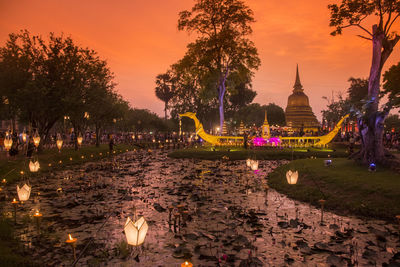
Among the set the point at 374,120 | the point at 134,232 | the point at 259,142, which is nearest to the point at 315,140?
the point at 259,142

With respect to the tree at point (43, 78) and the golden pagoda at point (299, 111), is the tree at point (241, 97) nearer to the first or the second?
the golden pagoda at point (299, 111)

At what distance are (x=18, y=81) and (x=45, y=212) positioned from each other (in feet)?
55.5

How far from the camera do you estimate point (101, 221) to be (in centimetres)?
732

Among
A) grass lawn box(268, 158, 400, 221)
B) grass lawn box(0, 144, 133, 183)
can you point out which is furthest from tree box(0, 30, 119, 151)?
grass lawn box(268, 158, 400, 221)

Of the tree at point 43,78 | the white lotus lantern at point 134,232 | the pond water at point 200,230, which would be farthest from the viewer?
the tree at point 43,78

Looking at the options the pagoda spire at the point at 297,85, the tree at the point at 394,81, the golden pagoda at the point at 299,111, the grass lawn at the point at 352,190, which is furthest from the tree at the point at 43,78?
the pagoda spire at the point at 297,85

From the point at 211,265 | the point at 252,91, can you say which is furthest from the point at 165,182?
the point at 252,91

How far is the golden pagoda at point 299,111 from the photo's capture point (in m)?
77.8

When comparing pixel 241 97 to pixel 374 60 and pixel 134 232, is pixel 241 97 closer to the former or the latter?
pixel 374 60

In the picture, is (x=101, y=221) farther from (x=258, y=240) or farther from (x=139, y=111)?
(x=139, y=111)

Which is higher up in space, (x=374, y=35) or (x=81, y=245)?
(x=374, y=35)

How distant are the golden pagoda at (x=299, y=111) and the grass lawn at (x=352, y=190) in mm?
66293

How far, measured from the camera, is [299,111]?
79875 millimetres

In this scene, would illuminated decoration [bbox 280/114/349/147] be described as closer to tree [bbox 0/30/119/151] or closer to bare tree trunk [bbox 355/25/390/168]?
bare tree trunk [bbox 355/25/390/168]
